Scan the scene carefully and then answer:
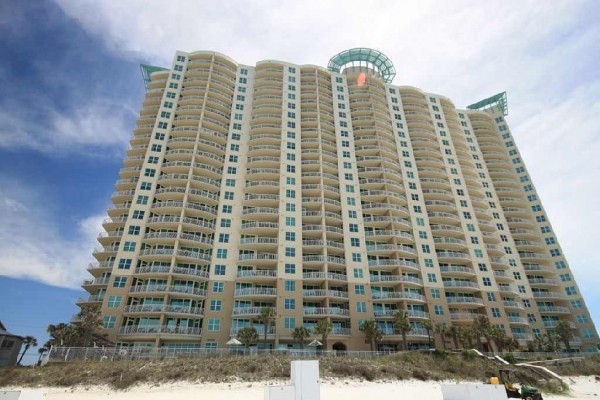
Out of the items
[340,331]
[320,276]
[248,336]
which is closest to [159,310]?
[248,336]

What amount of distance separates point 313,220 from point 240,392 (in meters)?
38.3

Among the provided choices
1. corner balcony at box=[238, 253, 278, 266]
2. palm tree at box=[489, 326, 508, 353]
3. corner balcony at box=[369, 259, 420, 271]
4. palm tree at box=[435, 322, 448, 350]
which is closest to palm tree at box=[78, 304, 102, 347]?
corner balcony at box=[238, 253, 278, 266]

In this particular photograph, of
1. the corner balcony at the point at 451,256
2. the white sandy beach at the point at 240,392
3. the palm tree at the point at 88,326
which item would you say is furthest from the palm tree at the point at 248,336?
the corner balcony at the point at 451,256

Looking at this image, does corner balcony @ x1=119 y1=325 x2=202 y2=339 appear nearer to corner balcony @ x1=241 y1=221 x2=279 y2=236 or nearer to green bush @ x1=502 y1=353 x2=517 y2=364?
corner balcony @ x1=241 y1=221 x2=279 y2=236

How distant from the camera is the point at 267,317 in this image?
4728 centimetres

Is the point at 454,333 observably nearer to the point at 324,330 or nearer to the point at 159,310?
the point at 324,330

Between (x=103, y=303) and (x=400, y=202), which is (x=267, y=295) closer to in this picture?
(x=103, y=303)

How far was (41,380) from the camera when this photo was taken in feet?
96.3

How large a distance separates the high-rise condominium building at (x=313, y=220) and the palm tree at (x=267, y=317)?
874 millimetres

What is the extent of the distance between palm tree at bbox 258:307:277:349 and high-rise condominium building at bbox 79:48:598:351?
874mm

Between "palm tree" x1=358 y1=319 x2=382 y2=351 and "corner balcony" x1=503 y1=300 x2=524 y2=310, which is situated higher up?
"corner balcony" x1=503 y1=300 x2=524 y2=310

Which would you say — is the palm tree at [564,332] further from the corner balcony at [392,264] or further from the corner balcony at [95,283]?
the corner balcony at [95,283]

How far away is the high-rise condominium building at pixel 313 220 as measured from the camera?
5225cm

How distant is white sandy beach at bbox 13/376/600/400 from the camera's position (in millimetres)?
25406
